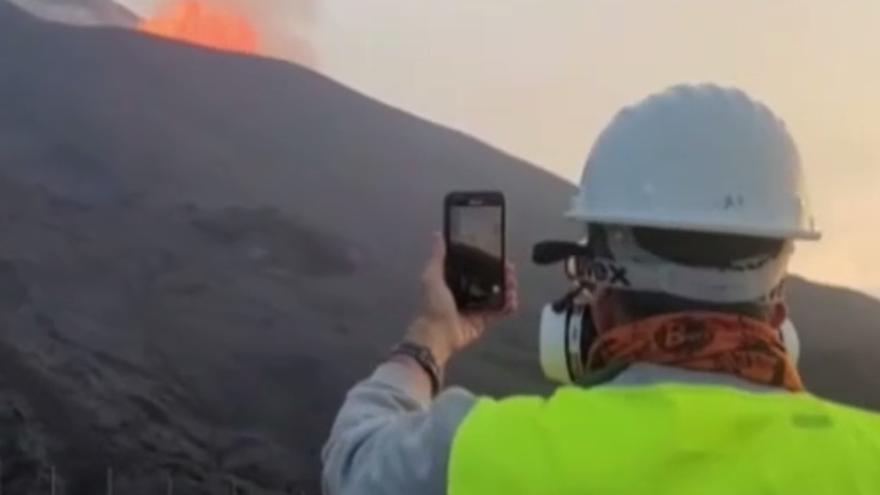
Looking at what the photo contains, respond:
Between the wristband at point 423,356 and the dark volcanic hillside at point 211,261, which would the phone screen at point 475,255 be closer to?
the wristband at point 423,356

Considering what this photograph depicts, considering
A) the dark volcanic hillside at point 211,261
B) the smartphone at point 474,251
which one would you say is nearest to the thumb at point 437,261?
the smartphone at point 474,251

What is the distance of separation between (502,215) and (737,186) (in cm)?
62

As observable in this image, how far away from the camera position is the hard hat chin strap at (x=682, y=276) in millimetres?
2730

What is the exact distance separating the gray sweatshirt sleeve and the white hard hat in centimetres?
38

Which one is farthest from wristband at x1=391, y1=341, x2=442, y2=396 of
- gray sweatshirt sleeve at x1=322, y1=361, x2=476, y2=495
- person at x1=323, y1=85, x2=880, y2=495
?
gray sweatshirt sleeve at x1=322, y1=361, x2=476, y2=495

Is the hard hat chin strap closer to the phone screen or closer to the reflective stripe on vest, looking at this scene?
the reflective stripe on vest

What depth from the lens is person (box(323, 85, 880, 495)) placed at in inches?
97.7

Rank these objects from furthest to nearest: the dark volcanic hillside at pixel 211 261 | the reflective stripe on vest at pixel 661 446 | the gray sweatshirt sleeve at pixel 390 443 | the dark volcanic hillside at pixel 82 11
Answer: the dark volcanic hillside at pixel 82 11 < the dark volcanic hillside at pixel 211 261 < the gray sweatshirt sleeve at pixel 390 443 < the reflective stripe on vest at pixel 661 446

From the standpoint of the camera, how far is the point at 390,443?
2648 millimetres

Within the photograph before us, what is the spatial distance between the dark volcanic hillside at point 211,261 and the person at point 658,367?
2001 centimetres

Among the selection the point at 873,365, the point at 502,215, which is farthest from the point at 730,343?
the point at 873,365

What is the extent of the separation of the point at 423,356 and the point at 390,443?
0.44 m

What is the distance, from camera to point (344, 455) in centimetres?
275

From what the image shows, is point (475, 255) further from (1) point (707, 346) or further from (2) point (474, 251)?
(1) point (707, 346)
